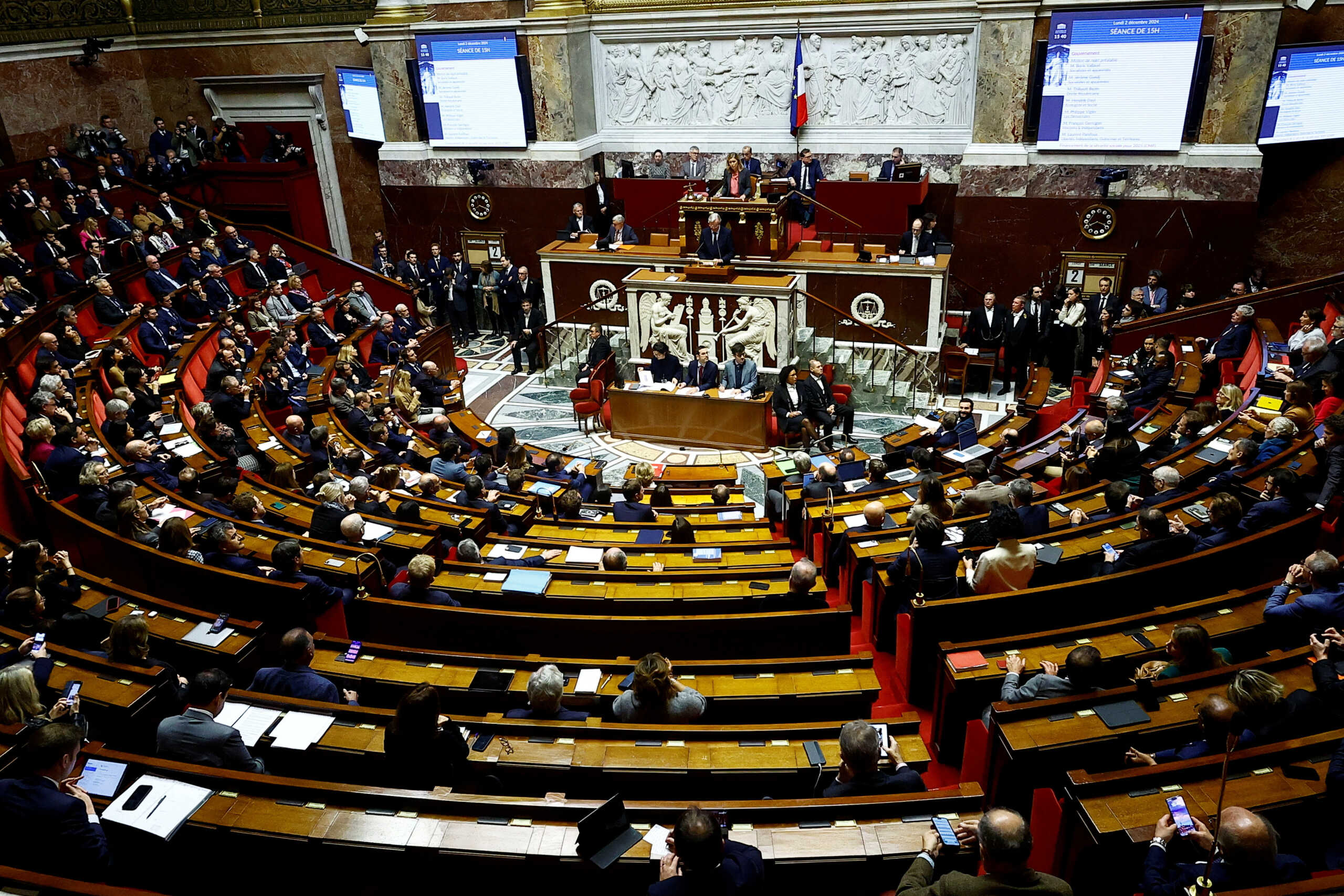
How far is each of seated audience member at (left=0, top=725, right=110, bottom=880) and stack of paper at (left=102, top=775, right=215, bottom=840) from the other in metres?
0.14

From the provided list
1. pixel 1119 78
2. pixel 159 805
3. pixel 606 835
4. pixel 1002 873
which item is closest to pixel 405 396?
pixel 159 805

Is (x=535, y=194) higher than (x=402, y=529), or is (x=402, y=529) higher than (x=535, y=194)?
(x=535, y=194)

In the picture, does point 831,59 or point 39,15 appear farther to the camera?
point 39,15

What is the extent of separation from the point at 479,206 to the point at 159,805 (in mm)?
15066

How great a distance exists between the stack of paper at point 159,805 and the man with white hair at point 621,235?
12222 millimetres

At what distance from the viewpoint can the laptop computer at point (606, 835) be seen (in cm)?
347

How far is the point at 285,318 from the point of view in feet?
47.1

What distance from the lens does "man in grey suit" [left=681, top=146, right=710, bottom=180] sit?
16.6 m

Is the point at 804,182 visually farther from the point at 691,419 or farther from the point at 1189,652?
the point at 1189,652

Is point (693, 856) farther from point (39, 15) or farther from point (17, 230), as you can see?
point (39, 15)

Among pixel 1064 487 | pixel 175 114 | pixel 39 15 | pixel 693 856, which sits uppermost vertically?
pixel 39 15

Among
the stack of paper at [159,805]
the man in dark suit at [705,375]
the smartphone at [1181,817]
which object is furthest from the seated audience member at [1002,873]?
the man in dark suit at [705,375]

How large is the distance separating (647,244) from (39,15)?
40.6ft

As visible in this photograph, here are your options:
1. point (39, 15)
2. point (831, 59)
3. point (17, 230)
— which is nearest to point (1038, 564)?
point (831, 59)
